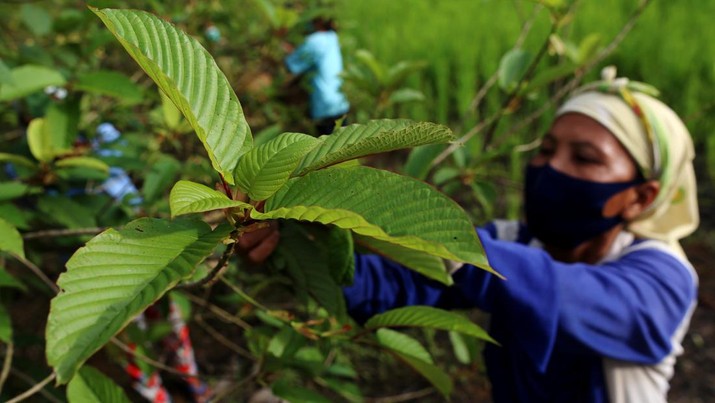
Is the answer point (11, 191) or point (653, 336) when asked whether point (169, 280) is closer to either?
point (11, 191)

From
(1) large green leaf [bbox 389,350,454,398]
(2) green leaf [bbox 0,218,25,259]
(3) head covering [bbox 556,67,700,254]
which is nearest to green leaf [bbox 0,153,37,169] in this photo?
(2) green leaf [bbox 0,218,25,259]

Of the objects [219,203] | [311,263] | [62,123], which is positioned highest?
[219,203]

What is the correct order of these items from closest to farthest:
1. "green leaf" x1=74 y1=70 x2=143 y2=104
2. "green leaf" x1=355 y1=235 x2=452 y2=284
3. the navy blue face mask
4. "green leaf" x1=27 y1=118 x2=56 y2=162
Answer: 1. "green leaf" x1=355 y1=235 x2=452 y2=284
2. "green leaf" x1=27 y1=118 x2=56 y2=162
3. "green leaf" x1=74 y1=70 x2=143 y2=104
4. the navy blue face mask

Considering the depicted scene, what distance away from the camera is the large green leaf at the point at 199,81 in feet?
1.62

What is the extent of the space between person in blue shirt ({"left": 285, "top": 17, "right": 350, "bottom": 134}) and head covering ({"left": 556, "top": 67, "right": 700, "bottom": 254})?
140cm

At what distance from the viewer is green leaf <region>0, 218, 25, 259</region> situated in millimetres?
612

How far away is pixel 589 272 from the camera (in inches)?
41.1

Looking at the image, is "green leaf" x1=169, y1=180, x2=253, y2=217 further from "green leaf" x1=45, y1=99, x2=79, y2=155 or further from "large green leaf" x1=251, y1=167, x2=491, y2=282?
"green leaf" x1=45, y1=99, x2=79, y2=155

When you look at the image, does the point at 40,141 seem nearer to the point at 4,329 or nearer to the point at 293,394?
the point at 4,329

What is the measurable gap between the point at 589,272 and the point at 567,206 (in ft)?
0.80

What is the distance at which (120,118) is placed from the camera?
1518 mm

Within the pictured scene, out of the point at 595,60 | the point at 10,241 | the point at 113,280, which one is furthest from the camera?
the point at 595,60

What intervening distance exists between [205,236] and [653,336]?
35.4 inches

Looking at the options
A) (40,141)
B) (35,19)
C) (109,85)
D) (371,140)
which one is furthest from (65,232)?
(35,19)
